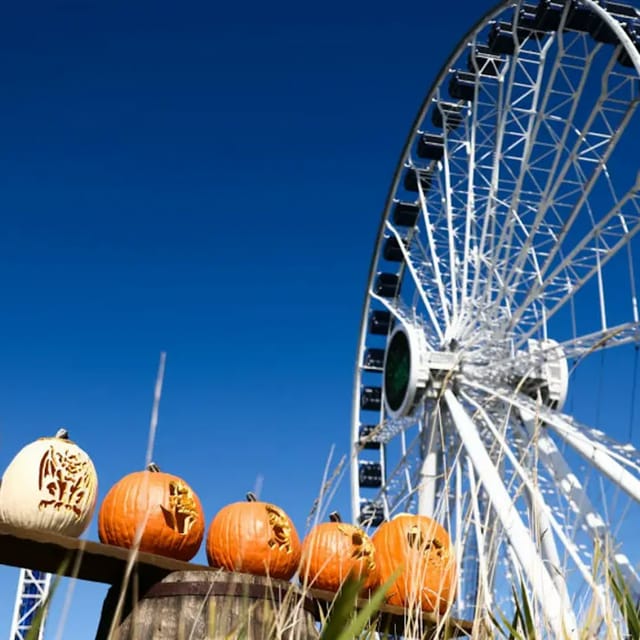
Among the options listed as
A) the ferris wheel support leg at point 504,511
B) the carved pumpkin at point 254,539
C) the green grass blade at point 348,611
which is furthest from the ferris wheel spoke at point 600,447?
the green grass blade at point 348,611

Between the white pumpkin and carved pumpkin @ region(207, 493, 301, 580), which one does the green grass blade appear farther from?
carved pumpkin @ region(207, 493, 301, 580)

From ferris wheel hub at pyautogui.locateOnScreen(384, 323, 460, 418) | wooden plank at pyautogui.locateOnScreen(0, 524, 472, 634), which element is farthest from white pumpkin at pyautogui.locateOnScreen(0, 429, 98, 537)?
ferris wheel hub at pyautogui.locateOnScreen(384, 323, 460, 418)

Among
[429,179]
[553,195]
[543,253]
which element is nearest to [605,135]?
[553,195]

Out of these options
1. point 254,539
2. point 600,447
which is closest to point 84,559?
point 254,539

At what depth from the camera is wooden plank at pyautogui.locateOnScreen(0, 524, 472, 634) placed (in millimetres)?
3867

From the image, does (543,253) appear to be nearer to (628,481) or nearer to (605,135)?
(605,135)

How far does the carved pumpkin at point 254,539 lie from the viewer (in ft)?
17.4

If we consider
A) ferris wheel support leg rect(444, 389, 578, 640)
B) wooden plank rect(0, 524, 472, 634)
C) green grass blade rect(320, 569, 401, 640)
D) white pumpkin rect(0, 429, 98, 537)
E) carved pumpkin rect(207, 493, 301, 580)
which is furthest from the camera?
carved pumpkin rect(207, 493, 301, 580)

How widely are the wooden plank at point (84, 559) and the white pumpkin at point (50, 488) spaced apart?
555mm

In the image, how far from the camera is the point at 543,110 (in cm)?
1309

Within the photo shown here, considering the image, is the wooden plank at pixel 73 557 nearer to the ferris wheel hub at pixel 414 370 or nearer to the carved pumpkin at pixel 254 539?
the carved pumpkin at pixel 254 539

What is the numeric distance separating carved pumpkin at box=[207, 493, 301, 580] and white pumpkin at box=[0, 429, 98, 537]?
856 millimetres

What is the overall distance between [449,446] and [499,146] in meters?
4.64

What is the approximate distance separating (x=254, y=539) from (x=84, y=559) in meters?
1.57
